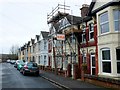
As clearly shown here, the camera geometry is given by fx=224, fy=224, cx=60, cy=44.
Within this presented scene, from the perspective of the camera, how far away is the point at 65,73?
81.0ft

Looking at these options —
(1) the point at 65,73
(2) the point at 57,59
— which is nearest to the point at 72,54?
(1) the point at 65,73

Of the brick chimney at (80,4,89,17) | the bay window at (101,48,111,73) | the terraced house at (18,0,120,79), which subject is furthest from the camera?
the brick chimney at (80,4,89,17)

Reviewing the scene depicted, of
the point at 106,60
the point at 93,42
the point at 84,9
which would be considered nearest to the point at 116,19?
the point at 106,60

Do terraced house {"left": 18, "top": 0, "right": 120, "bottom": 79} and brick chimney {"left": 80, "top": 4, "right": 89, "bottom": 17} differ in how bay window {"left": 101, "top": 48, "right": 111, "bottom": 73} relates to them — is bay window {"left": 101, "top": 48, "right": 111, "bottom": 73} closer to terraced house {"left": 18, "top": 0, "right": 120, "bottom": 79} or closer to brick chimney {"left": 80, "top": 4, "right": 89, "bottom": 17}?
terraced house {"left": 18, "top": 0, "right": 120, "bottom": 79}

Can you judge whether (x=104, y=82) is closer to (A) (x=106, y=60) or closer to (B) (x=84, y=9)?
(A) (x=106, y=60)

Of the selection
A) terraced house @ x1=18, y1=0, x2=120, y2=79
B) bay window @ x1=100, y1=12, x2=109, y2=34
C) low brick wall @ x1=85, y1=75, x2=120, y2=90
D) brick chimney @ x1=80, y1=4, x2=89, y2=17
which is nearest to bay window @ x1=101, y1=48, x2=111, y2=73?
terraced house @ x1=18, y1=0, x2=120, y2=79

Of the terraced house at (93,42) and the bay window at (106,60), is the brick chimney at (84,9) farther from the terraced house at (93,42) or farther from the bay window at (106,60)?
the bay window at (106,60)

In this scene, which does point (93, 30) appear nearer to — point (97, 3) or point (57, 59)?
point (97, 3)

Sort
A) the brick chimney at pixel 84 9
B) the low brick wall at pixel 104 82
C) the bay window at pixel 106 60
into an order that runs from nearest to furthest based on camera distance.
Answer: the low brick wall at pixel 104 82 → the bay window at pixel 106 60 → the brick chimney at pixel 84 9

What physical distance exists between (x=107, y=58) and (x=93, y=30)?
461cm

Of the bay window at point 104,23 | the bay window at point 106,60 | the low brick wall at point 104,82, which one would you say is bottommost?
the low brick wall at point 104,82

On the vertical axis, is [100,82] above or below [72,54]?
below

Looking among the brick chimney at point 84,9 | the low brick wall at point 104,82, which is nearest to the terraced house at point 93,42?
the brick chimney at point 84,9

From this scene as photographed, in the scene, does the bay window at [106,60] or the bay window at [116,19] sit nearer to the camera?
the bay window at [116,19]
